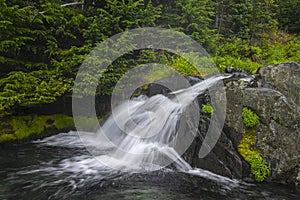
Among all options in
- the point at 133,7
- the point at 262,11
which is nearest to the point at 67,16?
the point at 133,7

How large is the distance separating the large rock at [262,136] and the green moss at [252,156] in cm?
9

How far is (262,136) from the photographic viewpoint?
17.6 ft

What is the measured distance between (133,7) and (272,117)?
20.2ft

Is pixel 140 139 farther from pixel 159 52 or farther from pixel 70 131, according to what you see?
pixel 159 52

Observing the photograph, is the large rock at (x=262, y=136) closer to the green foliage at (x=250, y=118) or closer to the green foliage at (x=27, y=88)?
the green foliage at (x=250, y=118)

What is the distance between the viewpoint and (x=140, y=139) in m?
6.28

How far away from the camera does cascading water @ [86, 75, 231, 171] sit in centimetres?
559

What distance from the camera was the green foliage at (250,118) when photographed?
5.45 m

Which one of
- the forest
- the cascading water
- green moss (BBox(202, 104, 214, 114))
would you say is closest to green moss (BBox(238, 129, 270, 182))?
green moss (BBox(202, 104, 214, 114))

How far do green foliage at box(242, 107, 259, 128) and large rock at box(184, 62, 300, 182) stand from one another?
0.09 meters

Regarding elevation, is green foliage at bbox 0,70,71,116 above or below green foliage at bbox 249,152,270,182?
above

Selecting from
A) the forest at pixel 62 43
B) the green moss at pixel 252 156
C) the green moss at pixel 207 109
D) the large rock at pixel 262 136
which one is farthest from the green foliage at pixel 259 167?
the forest at pixel 62 43

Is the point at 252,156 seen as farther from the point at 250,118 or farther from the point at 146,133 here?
the point at 146,133

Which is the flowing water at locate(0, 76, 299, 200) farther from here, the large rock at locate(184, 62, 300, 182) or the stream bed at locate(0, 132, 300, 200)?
the large rock at locate(184, 62, 300, 182)
